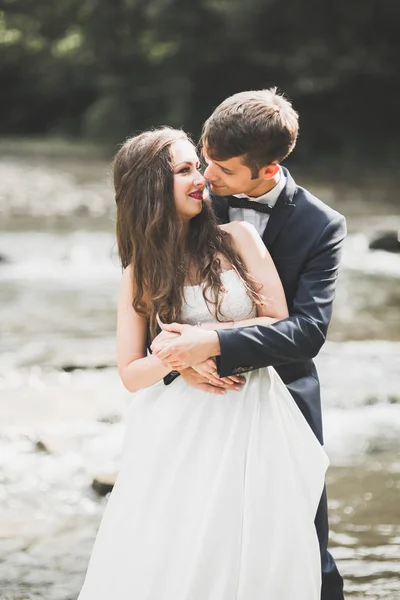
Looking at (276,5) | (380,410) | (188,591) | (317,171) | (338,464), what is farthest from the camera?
(276,5)

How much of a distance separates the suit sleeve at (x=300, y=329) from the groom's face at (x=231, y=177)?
244mm

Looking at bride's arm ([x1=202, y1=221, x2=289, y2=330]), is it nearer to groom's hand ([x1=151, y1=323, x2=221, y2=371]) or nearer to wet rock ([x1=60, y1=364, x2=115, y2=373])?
groom's hand ([x1=151, y1=323, x2=221, y2=371])

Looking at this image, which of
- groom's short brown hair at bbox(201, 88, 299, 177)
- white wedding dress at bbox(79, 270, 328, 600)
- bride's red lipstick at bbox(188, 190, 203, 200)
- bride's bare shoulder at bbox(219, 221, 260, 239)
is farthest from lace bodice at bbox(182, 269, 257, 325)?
groom's short brown hair at bbox(201, 88, 299, 177)

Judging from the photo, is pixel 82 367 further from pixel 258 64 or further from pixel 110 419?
pixel 258 64

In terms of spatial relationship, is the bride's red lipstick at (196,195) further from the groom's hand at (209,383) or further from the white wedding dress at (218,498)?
the groom's hand at (209,383)

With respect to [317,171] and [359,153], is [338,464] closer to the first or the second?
[317,171]

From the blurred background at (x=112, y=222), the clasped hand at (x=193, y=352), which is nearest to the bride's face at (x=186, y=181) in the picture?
the clasped hand at (x=193, y=352)

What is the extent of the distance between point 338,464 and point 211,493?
2.74 m

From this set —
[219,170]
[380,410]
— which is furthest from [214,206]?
[380,410]

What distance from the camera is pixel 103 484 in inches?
189

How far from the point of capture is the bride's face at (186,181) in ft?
8.78

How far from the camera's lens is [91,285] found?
38.0 feet

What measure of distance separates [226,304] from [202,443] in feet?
1.29

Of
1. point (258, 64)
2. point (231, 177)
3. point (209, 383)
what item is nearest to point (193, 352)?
point (209, 383)
